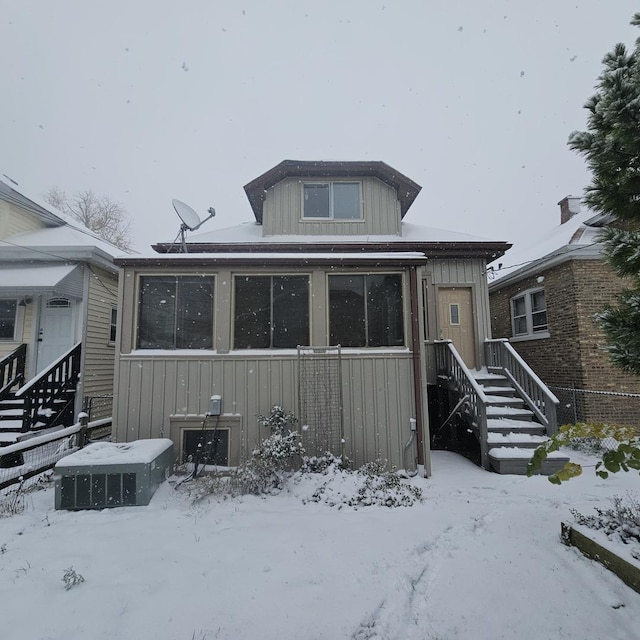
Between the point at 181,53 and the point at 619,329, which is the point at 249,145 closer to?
the point at 181,53

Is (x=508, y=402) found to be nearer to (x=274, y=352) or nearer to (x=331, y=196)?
(x=274, y=352)

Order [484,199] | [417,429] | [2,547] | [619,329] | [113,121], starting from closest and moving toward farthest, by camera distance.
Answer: [619,329] → [2,547] → [417,429] → [113,121] → [484,199]

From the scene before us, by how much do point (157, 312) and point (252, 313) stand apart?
63.5 inches

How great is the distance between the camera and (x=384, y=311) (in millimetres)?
6348

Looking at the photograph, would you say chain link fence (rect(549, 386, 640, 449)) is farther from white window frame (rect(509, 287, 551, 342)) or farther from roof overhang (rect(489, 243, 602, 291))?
roof overhang (rect(489, 243, 602, 291))

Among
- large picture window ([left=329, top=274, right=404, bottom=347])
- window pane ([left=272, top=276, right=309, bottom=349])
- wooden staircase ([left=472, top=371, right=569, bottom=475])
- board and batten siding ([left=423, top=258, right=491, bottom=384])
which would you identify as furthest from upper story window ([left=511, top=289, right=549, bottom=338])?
window pane ([left=272, top=276, right=309, bottom=349])

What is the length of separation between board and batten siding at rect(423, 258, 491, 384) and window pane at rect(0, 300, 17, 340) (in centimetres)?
966

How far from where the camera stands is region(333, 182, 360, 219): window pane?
9609 millimetres

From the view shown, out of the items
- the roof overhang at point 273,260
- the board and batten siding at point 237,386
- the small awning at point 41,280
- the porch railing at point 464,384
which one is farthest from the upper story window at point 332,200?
the small awning at point 41,280

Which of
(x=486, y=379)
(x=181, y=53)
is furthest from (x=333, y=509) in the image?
(x=181, y=53)

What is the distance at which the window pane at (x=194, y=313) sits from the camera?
20.1 feet

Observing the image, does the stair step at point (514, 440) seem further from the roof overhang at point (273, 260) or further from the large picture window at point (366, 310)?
the roof overhang at point (273, 260)

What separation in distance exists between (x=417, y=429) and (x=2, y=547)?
541cm

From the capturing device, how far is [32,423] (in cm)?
668
